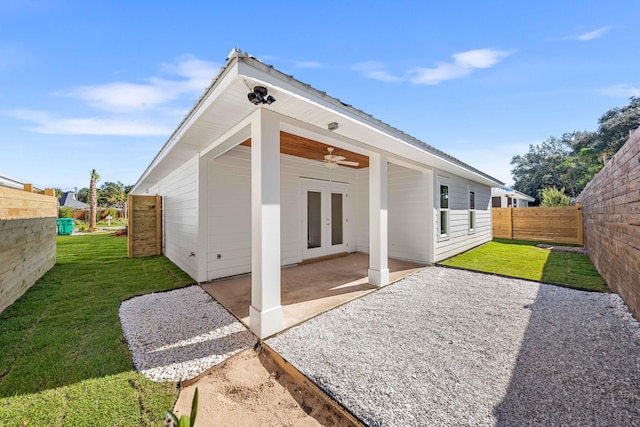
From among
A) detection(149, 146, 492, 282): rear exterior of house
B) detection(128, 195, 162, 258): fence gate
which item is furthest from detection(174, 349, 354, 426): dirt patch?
detection(128, 195, 162, 258): fence gate

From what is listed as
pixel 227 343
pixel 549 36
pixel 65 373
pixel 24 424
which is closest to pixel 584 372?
pixel 227 343

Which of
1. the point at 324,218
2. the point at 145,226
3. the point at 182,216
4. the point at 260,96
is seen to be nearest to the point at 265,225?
the point at 260,96

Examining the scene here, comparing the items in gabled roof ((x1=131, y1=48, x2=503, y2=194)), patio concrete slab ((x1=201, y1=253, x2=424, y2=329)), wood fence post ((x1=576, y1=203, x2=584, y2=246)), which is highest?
gabled roof ((x1=131, y1=48, x2=503, y2=194))

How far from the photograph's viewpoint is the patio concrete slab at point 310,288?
138 inches

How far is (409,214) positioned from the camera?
672cm

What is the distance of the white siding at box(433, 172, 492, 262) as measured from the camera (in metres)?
6.55

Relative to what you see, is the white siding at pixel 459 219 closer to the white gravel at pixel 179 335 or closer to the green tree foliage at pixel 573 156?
the white gravel at pixel 179 335

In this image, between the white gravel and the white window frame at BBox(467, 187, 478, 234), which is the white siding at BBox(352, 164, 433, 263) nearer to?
the white window frame at BBox(467, 187, 478, 234)

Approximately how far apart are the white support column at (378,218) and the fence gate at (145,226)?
24.1 ft

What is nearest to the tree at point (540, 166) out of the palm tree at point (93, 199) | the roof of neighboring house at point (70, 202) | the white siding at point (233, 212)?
the white siding at point (233, 212)

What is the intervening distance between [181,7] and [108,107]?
428 centimetres

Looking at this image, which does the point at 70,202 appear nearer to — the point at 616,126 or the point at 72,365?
the point at 72,365

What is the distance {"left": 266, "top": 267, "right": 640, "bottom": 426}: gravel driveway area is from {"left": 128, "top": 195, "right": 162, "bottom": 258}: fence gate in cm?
741

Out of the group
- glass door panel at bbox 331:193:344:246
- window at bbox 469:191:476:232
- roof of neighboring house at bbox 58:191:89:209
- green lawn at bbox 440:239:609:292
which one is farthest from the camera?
roof of neighboring house at bbox 58:191:89:209
